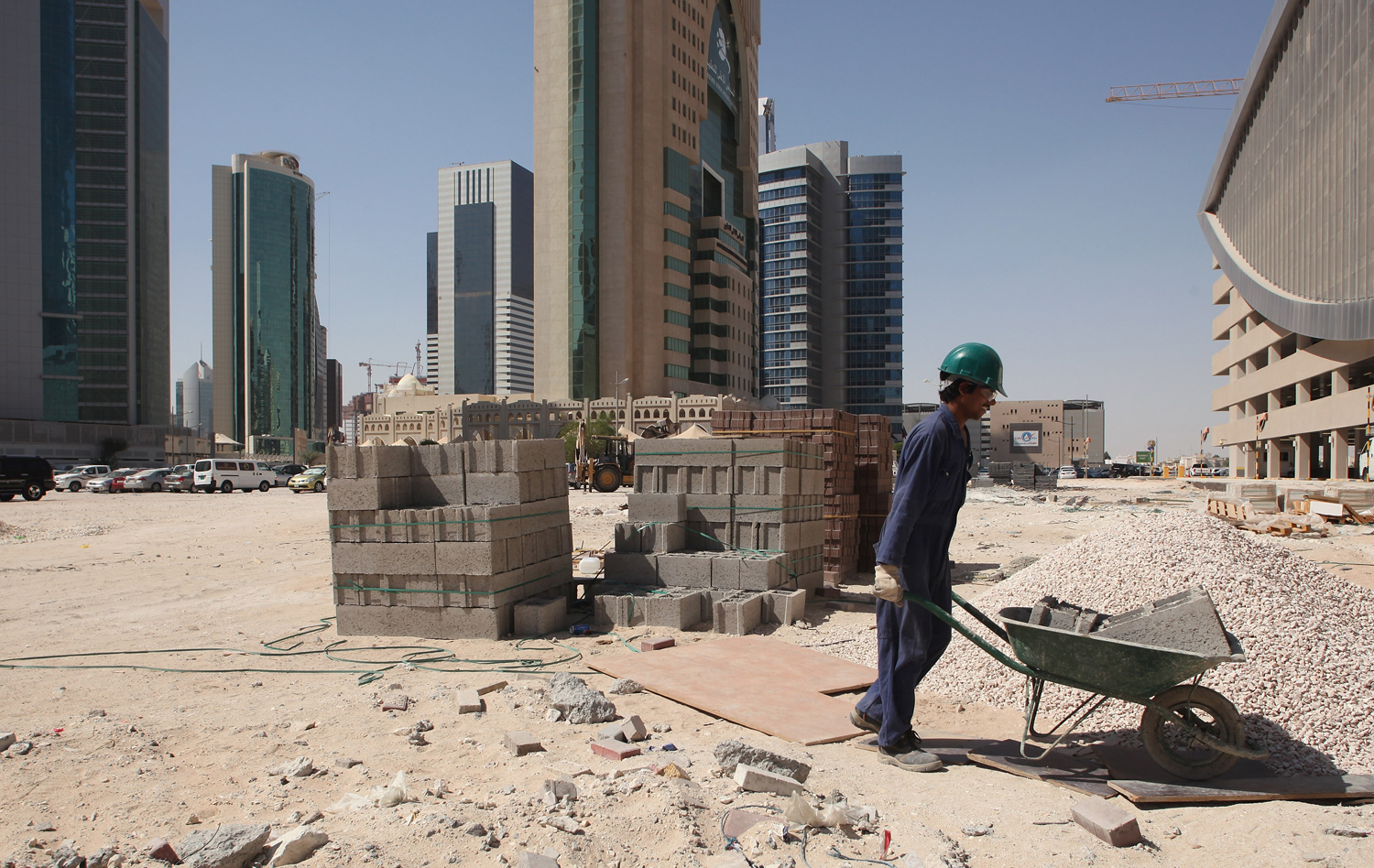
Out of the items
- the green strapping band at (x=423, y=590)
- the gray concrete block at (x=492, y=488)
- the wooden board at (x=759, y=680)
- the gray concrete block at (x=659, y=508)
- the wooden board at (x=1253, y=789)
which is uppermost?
the gray concrete block at (x=492, y=488)

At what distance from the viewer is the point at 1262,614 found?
4945mm

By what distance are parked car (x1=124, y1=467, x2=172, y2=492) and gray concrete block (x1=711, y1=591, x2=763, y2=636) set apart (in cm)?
3841

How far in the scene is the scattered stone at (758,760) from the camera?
3.85 metres

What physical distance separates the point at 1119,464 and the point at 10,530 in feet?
291

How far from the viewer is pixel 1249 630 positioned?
4.82 m

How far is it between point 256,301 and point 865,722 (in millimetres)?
163780

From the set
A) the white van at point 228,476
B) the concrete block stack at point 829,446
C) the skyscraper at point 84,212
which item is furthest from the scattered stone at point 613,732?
the skyscraper at point 84,212

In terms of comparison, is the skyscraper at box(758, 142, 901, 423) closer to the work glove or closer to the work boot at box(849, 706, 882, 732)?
the work boot at box(849, 706, 882, 732)

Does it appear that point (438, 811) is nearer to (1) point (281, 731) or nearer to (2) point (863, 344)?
(1) point (281, 731)

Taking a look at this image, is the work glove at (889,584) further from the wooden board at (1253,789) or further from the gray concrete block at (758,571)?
the gray concrete block at (758,571)

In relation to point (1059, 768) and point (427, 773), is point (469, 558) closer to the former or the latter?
point (427, 773)

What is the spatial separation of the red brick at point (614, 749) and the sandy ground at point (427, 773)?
0.07 m

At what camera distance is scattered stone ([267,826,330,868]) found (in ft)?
10.2

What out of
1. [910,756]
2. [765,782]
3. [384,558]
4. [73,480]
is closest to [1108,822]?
[910,756]
